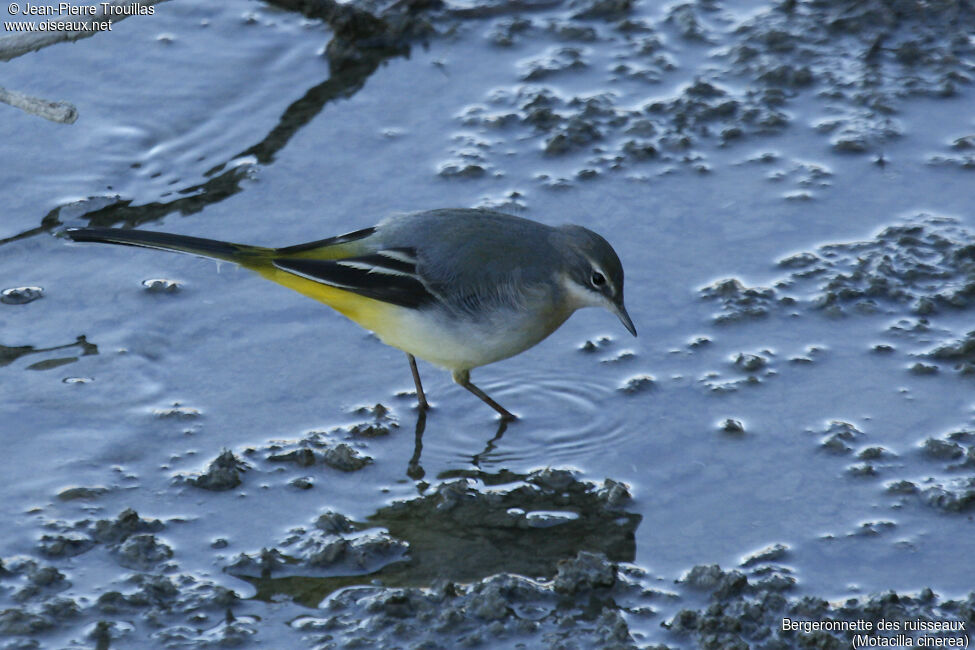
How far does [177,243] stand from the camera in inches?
266

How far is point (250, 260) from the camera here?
22.1 feet

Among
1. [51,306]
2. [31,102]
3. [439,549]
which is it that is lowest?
[439,549]

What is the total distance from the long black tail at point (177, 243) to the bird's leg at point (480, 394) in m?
1.16

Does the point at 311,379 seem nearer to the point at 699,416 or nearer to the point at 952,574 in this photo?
the point at 699,416

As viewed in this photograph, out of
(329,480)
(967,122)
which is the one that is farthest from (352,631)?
(967,122)

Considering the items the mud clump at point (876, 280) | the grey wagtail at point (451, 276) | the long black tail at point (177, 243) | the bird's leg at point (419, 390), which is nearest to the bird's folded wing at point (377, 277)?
the grey wagtail at point (451, 276)

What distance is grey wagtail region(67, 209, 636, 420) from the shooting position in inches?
258

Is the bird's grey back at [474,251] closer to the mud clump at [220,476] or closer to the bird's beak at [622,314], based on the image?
the bird's beak at [622,314]

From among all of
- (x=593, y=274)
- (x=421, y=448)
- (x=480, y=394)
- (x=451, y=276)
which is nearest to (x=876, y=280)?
(x=593, y=274)

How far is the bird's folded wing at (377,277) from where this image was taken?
656 cm

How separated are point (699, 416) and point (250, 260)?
93.1 inches

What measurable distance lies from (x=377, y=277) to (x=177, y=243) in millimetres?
1051

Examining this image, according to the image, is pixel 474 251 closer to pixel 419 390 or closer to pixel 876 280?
pixel 419 390

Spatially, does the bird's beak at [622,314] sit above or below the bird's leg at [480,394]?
above
